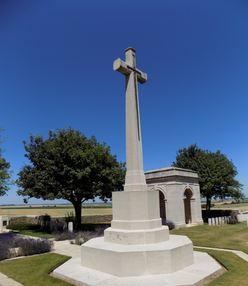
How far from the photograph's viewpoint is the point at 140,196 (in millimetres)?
10164

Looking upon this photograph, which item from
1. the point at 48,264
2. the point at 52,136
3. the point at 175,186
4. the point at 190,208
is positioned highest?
the point at 52,136

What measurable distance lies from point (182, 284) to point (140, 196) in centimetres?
328

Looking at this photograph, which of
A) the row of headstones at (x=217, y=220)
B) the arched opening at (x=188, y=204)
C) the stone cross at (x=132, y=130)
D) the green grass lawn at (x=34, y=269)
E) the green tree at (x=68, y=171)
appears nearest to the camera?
the green grass lawn at (x=34, y=269)

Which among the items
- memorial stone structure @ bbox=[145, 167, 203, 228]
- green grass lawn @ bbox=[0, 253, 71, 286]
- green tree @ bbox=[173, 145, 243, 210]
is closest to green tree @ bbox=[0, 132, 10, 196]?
green grass lawn @ bbox=[0, 253, 71, 286]

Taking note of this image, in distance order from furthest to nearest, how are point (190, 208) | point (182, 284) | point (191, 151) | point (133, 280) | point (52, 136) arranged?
1. point (191, 151)
2. point (190, 208)
3. point (52, 136)
4. point (133, 280)
5. point (182, 284)

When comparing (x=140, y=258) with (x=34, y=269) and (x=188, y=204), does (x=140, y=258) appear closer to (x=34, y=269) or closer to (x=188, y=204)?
(x=34, y=269)

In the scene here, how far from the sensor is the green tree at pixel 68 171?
2302 cm

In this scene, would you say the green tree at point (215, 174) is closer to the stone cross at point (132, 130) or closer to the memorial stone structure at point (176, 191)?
the memorial stone structure at point (176, 191)

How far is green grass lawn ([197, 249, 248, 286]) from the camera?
8383 millimetres

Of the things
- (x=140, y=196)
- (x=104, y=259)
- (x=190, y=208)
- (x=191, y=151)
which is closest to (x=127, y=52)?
(x=140, y=196)

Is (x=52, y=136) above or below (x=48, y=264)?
above

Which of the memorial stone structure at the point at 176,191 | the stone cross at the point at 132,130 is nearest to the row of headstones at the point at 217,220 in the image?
the memorial stone structure at the point at 176,191

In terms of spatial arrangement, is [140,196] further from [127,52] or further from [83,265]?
[127,52]

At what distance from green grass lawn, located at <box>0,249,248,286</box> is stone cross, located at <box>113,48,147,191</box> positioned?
391 cm
